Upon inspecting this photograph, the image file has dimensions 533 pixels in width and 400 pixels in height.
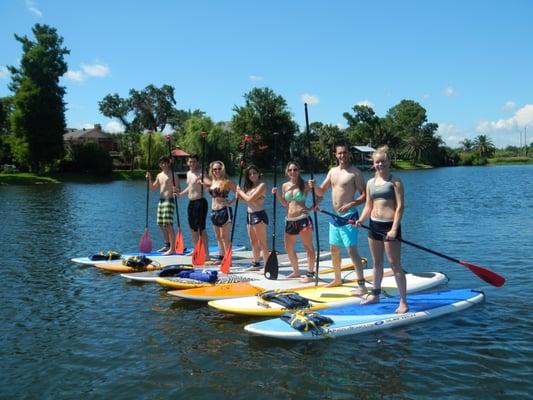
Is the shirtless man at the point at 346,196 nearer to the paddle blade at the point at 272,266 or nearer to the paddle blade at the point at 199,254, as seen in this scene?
the paddle blade at the point at 272,266

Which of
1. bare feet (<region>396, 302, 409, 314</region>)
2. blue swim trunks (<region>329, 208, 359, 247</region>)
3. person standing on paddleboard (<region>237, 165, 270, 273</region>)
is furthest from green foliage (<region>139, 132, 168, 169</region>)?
bare feet (<region>396, 302, 409, 314</region>)

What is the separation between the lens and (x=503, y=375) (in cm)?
605

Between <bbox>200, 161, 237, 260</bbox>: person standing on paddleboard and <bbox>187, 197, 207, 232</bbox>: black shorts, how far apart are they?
1.34ft

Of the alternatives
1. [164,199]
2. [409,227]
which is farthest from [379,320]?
[409,227]

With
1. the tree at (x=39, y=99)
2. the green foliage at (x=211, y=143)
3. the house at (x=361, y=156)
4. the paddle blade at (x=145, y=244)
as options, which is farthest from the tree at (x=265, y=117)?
the paddle blade at (x=145, y=244)

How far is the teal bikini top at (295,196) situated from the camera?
9289mm

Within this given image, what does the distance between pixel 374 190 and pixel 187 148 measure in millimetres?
62441

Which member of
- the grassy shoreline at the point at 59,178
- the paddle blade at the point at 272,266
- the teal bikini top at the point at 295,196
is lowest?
the paddle blade at the point at 272,266

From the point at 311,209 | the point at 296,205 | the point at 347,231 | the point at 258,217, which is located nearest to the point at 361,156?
the point at 258,217

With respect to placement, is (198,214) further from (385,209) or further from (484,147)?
(484,147)

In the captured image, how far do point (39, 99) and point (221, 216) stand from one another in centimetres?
5350

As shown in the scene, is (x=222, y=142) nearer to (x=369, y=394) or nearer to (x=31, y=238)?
(x=31, y=238)

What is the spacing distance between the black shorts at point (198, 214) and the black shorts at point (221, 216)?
517mm

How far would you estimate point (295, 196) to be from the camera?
9.31 meters
